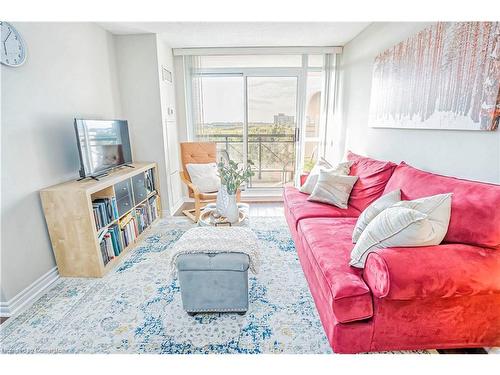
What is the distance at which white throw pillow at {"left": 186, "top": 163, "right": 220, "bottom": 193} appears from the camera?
330cm

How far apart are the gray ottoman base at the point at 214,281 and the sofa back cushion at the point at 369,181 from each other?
132 cm

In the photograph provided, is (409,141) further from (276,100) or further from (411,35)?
(276,100)

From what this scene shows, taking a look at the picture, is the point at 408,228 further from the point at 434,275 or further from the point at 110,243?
the point at 110,243

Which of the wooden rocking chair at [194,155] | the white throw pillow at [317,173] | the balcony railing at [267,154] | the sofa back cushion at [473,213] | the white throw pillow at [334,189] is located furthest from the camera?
the balcony railing at [267,154]

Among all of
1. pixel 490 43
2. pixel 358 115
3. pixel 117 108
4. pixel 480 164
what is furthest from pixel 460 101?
pixel 117 108

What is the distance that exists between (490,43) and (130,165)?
127 inches

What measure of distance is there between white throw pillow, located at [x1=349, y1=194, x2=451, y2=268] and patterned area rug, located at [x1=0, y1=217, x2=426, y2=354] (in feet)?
2.03

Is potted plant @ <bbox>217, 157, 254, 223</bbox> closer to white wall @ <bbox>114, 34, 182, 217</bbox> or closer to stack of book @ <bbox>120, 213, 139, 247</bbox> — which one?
stack of book @ <bbox>120, 213, 139, 247</bbox>

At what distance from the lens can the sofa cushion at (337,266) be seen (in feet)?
3.93

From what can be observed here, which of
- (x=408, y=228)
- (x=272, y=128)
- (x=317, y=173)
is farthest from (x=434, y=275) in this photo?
(x=272, y=128)

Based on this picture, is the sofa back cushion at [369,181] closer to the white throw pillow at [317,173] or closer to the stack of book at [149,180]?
the white throw pillow at [317,173]

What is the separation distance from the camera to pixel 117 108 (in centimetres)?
314

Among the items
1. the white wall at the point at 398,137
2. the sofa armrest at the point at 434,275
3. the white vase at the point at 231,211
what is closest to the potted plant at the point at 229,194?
the white vase at the point at 231,211

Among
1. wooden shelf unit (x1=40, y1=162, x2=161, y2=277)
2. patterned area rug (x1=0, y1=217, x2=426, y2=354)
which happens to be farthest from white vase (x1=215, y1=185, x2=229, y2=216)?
wooden shelf unit (x1=40, y1=162, x2=161, y2=277)
